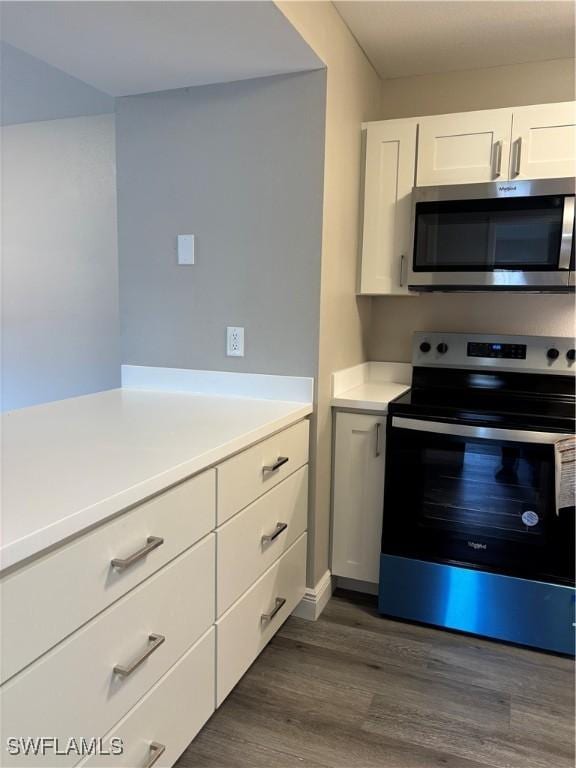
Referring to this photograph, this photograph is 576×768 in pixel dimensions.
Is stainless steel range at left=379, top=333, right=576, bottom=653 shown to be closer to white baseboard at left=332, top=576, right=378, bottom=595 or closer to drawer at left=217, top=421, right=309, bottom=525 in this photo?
white baseboard at left=332, top=576, right=378, bottom=595

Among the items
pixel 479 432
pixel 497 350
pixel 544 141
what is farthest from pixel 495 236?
pixel 479 432

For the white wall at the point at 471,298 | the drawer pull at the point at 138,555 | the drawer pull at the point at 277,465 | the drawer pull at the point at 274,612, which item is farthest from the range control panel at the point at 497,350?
the drawer pull at the point at 138,555

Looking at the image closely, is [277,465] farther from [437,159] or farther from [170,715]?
[437,159]

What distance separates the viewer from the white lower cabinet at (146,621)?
0.89 metres

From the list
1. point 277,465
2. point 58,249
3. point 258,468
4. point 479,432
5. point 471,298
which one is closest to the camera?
point 258,468

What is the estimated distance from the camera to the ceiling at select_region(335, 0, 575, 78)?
1.91 meters

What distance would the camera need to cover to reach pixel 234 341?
2119 mm

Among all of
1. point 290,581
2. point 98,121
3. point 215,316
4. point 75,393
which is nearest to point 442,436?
point 290,581

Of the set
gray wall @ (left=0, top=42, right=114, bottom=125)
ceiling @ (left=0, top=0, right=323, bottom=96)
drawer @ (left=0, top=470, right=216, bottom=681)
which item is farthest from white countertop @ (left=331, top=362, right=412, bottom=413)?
gray wall @ (left=0, top=42, right=114, bottom=125)

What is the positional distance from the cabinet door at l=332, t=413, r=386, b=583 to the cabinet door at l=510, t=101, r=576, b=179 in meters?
1.10

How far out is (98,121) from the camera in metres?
2.79

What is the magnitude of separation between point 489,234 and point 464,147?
0.38 meters

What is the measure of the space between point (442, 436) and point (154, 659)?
124 cm

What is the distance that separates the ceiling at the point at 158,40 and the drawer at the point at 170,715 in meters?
1.66
